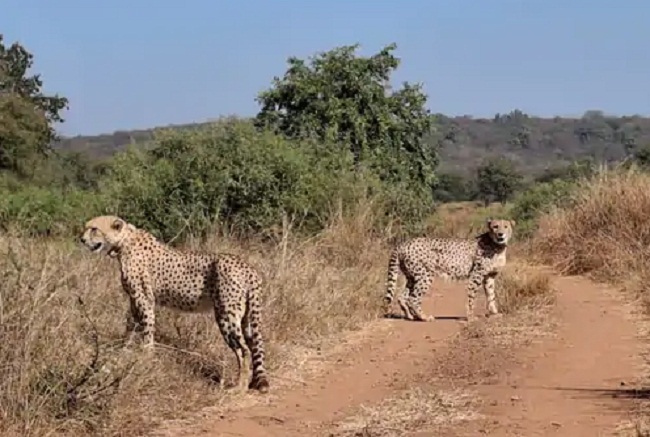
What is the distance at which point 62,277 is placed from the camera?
26.0 ft

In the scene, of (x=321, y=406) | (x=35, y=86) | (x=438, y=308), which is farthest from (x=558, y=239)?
(x=35, y=86)

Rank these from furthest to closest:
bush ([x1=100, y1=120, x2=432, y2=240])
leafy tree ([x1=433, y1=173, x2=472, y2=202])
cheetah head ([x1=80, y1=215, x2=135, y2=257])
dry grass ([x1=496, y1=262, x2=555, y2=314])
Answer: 1. leafy tree ([x1=433, y1=173, x2=472, y2=202])
2. bush ([x1=100, y1=120, x2=432, y2=240])
3. dry grass ([x1=496, y1=262, x2=555, y2=314])
4. cheetah head ([x1=80, y1=215, x2=135, y2=257])

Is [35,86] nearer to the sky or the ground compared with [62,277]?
nearer to the sky

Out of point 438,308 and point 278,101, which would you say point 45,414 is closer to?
point 438,308

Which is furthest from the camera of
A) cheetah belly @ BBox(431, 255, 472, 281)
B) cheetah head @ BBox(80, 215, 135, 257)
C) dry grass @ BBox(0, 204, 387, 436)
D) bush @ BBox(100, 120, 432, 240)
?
bush @ BBox(100, 120, 432, 240)

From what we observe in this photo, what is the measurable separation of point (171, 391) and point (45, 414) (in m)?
1.30

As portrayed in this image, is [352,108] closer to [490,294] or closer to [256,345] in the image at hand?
[490,294]

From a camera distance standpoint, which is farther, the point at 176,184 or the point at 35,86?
the point at 35,86

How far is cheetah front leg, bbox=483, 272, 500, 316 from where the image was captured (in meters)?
12.5

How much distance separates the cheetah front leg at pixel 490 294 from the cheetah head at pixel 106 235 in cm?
470

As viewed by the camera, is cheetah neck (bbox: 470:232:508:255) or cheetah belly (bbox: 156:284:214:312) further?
cheetah neck (bbox: 470:232:508:255)

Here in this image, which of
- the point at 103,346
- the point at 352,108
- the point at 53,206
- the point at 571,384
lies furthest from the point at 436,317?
the point at 352,108

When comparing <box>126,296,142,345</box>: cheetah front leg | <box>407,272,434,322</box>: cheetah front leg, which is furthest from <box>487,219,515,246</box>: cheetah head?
<box>126,296,142,345</box>: cheetah front leg

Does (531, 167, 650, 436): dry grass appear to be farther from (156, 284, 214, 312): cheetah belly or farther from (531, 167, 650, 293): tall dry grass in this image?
(156, 284, 214, 312): cheetah belly
